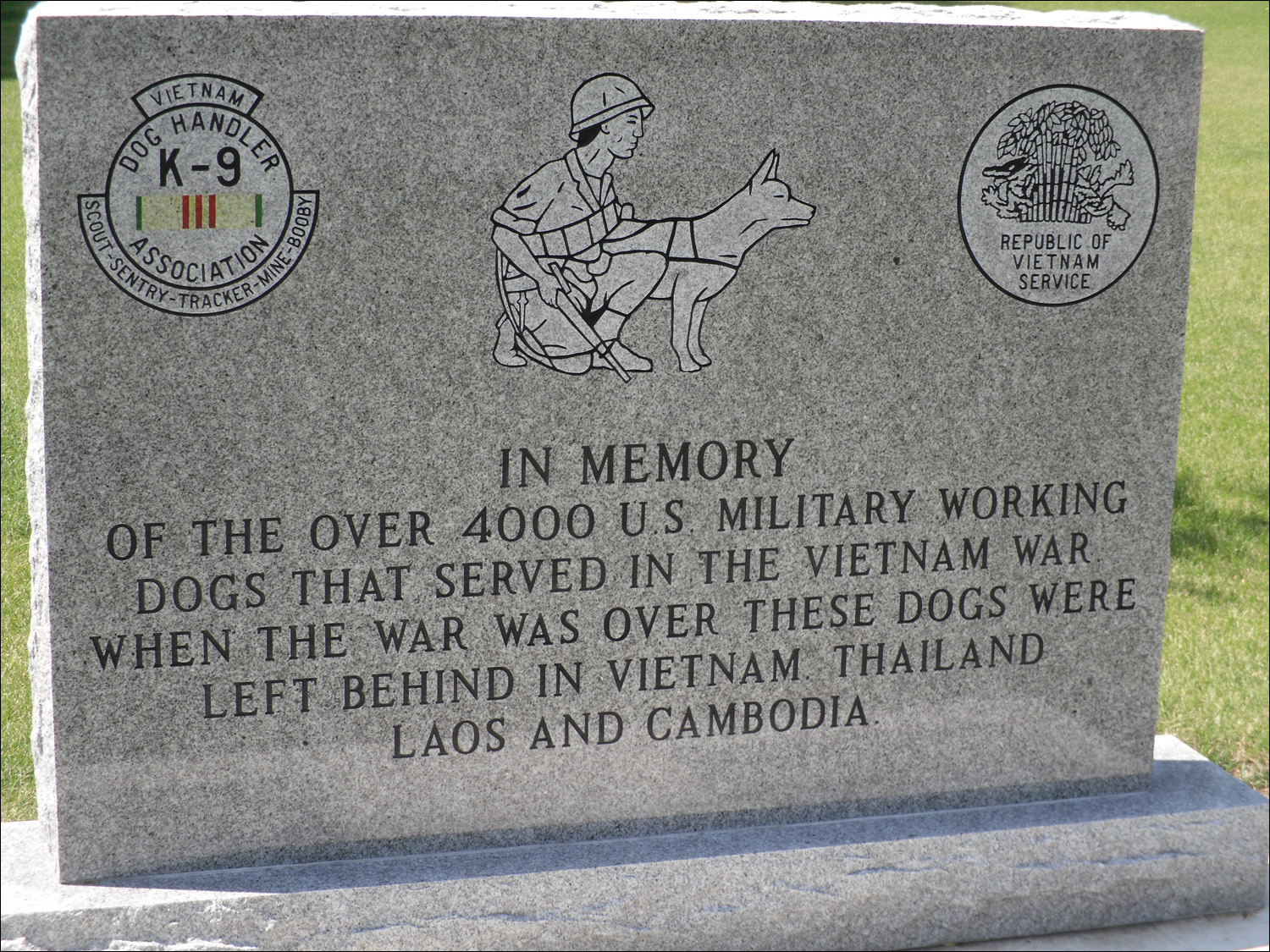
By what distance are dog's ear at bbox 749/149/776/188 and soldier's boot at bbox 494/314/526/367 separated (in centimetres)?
66

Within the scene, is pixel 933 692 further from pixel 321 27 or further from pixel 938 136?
pixel 321 27

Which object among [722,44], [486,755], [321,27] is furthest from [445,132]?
[486,755]

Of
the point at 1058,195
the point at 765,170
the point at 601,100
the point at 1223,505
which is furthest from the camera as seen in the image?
the point at 1223,505

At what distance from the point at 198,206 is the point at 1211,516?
16.2ft

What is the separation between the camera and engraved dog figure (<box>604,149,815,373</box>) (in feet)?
10.3

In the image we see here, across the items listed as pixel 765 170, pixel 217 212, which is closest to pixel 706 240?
pixel 765 170

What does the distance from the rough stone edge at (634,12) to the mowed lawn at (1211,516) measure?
223 cm

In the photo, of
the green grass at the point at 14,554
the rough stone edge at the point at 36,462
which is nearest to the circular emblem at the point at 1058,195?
the rough stone edge at the point at 36,462

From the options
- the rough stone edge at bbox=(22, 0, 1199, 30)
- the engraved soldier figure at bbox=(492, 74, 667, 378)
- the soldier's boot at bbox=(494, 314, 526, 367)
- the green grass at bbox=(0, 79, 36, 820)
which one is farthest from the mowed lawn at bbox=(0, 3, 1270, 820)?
the rough stone edge at bbox=(22, 0, 1199, 30)

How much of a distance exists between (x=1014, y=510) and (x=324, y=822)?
189cm

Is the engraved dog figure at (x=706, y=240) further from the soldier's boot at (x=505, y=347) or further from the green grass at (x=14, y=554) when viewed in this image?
the green grass at (x=14, y=554)

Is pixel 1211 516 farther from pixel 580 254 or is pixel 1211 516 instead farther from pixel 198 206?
pixel 198 206

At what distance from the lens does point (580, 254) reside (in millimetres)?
3123

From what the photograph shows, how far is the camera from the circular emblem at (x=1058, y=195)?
3307mm
